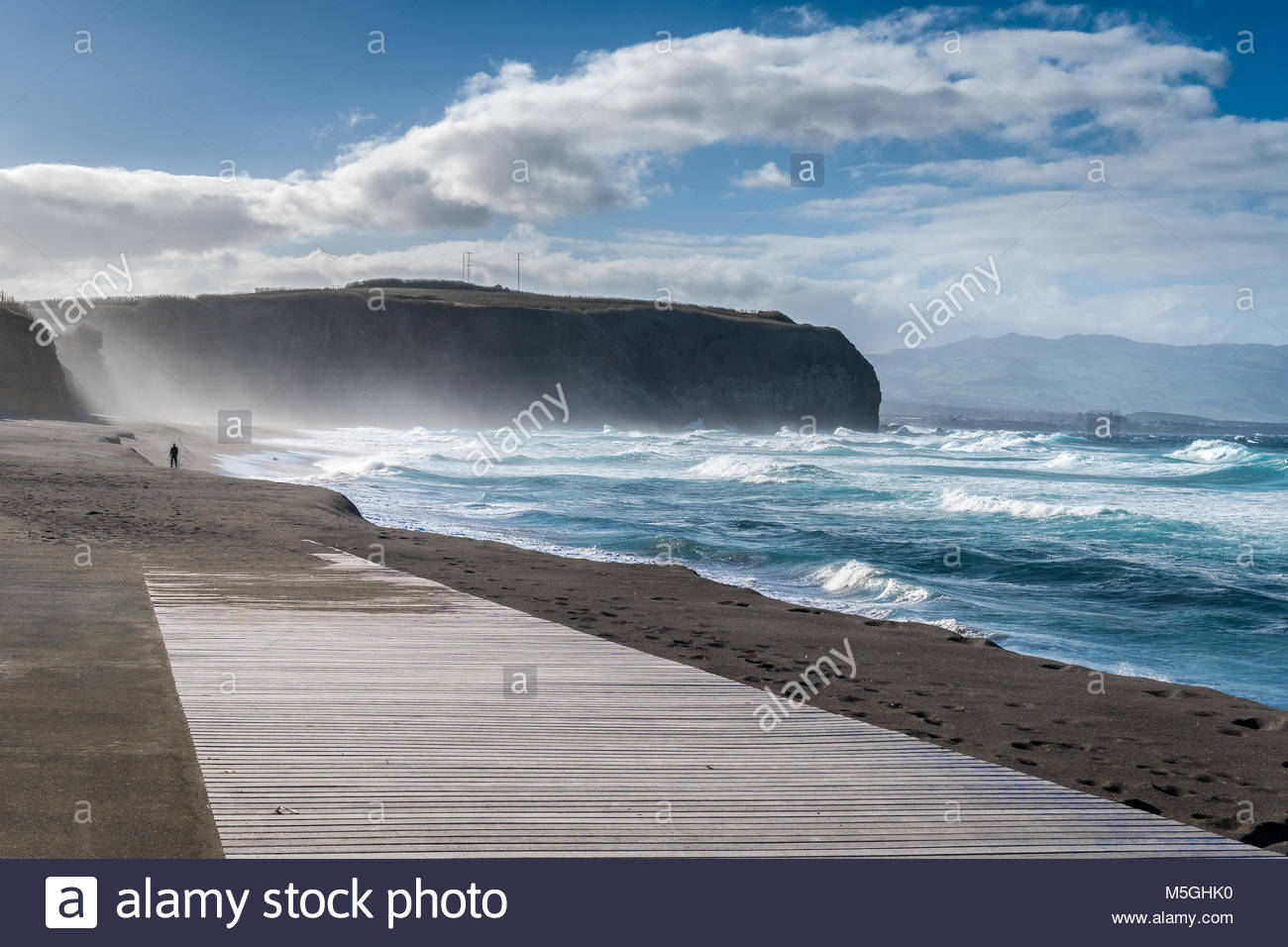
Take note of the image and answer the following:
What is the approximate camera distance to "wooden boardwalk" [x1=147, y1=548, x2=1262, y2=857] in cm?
489

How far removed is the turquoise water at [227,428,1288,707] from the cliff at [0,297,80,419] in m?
14.4

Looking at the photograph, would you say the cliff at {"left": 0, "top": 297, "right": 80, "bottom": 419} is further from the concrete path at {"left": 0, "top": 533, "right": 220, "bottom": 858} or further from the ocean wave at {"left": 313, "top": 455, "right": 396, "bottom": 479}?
the concrete path at {"left": 0, "top": 533, "right": 220, "bottom": 858}

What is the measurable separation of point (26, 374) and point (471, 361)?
225 ft

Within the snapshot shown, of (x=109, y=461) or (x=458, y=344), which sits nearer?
(x=109, y=461)

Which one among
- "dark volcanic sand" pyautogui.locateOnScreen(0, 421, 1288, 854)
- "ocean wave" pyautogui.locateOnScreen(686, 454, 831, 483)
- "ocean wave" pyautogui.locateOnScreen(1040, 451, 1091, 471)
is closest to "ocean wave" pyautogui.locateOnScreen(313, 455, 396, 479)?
"ocean wave" pyautogui.locateOnScreen(686, 454, 831, 483)

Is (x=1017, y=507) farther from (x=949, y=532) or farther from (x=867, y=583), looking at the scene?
(x=867, y=583)

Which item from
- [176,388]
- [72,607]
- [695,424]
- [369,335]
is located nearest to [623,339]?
[695,424]

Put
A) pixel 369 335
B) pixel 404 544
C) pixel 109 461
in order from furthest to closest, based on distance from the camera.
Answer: pixel 369 335 → pixel 109 461 → pixel 404 544

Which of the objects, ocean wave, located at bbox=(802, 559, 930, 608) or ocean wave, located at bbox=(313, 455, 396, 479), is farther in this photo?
ocean wave, located at bbox=(313, 455, 396, 479)

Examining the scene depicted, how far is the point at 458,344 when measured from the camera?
117625mm

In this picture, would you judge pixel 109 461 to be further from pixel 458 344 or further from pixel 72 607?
pixel 458 344

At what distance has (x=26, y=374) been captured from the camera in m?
50.0

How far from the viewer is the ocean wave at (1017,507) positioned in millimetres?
26991
